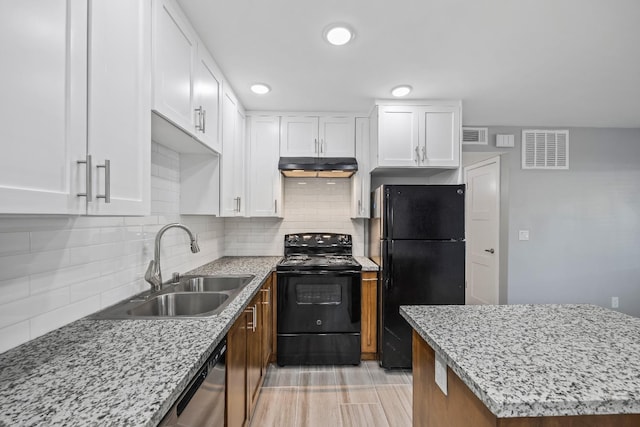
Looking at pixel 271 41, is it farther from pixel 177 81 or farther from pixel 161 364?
pixel 161 364

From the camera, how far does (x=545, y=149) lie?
136 inches

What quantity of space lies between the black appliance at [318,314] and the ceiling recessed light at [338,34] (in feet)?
5.68

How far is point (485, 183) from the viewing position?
3.87 m

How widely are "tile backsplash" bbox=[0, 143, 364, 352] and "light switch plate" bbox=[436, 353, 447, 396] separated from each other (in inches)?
53.3

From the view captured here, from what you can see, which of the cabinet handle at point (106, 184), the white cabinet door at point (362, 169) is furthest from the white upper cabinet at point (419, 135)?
the cabinet handle at point (106, 184)

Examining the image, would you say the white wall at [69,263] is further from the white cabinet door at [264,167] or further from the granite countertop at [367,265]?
the granite countertop at [367,265]

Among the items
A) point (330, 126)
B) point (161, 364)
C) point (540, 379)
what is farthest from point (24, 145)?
point (330, 126)

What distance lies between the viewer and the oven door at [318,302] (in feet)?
8.63

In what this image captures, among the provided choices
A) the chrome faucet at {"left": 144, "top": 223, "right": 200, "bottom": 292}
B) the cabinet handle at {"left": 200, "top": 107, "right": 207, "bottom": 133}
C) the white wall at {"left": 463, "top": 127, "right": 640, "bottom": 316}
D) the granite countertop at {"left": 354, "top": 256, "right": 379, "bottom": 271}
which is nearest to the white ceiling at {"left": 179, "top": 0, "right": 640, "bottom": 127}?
the cabinet handle at {"left": 200, "top": 107, "right": 207, "bottom": 133}

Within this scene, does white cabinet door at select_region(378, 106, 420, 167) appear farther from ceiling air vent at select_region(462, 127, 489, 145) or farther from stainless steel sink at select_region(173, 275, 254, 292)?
stainless steel sink at select_region(173, 275, 254, 292)

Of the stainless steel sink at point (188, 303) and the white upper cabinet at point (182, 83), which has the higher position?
the white upper cabinet at point (182, 83)

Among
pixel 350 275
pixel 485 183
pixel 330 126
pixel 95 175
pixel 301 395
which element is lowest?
pixel 301 395

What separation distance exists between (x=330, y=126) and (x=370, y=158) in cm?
52

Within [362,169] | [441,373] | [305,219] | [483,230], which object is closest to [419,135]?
[362,169]
